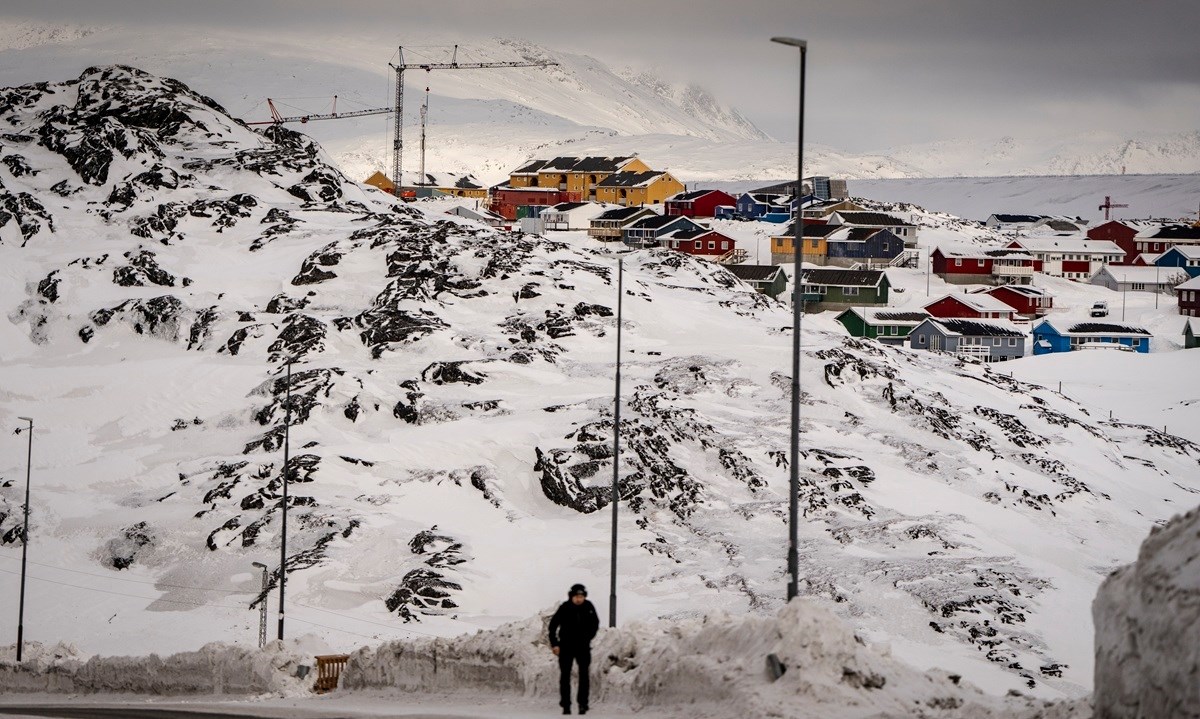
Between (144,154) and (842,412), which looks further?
(144,154)

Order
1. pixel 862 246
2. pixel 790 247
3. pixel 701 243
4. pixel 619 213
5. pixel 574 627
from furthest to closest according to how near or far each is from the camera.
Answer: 1. pixel 619 213
2. pixel 862 246
3. pixel 790 247
4. pixel 701 243
5. pixel 574 627

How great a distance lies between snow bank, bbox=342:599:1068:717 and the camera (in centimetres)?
1962

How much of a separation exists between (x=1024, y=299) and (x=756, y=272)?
28380 millimetres

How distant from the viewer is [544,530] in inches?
2431

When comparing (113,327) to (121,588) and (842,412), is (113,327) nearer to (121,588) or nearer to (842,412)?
(121,588)

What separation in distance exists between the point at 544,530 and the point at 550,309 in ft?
89.2

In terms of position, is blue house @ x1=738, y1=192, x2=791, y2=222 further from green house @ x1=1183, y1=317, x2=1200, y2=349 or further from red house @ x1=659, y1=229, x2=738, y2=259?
green house @ x1=1183, y1=317, x2=1200, y2=349

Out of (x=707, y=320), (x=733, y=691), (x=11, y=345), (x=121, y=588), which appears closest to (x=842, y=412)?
(x=707, y=320)

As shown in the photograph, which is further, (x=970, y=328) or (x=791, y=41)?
(x=970, y=328)

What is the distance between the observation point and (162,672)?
34.4 m

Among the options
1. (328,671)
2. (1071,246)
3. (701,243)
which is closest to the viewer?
(328,671)

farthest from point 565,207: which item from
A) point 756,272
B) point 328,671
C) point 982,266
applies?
point 328,671

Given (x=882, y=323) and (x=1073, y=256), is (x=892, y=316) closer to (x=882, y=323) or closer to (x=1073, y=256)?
(x=882, y=323)

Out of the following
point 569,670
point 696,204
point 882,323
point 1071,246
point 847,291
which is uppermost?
point 696,204
